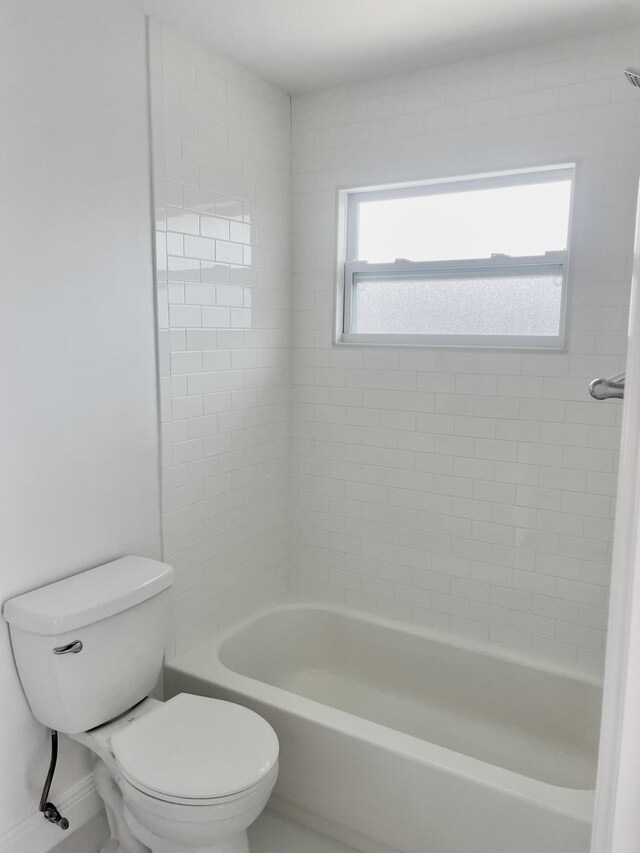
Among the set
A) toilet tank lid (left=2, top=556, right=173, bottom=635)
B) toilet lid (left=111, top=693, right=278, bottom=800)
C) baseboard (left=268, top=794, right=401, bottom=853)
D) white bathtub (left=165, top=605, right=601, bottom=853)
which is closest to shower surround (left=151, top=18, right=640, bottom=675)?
white bathtub (left=165, top=605, right=601, bottom=853)

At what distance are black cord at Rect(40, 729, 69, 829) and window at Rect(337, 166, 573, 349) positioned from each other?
1.81m

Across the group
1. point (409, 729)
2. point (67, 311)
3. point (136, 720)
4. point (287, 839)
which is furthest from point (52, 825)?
point (67, 311)

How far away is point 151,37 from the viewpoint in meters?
2.08

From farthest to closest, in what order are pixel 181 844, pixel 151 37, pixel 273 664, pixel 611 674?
pixel 273 664
pixel 151 37
pixel 181 844
pixel 611 674

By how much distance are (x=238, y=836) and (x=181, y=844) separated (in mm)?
170

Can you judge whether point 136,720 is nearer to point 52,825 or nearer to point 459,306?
point 52,825

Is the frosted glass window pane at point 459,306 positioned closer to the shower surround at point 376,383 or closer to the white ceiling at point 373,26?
the shower surround at point 376,383

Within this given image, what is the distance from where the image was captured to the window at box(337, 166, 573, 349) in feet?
7.74

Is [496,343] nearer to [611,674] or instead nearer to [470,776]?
[470,776]

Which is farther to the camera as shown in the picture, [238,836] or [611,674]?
[238,836]

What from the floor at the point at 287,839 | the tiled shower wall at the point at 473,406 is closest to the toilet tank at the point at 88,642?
the floor at the point at 287,839

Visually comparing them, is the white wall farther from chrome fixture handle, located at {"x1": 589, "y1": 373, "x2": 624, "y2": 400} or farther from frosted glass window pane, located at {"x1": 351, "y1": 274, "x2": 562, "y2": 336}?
chrome fixture handle, located at {"x1": 589, "y1": 373, "x2": 624, "y2": 400}

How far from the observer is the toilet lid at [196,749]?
5.39ft

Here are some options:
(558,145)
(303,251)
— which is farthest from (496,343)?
(303,251)
